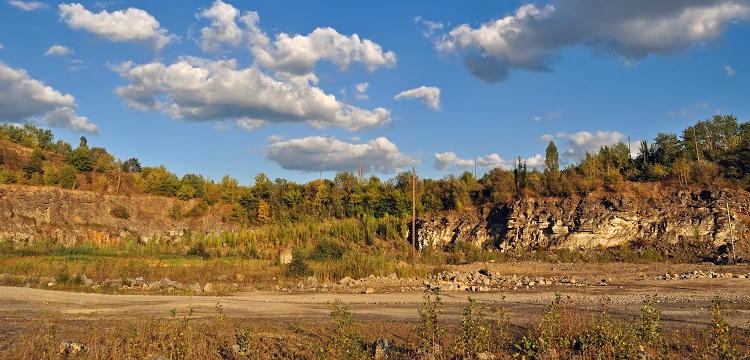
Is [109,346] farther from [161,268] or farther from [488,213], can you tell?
[488,213]

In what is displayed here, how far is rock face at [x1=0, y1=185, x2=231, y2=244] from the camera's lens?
49125mm

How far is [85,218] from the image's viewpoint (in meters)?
53.3

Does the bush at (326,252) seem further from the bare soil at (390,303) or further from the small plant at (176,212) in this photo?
the small plant at (176,212)

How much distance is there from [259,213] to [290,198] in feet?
13.6

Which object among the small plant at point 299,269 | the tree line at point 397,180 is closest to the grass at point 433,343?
the small plant at point 299,269

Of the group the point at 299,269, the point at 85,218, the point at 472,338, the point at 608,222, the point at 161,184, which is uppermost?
the point at 161,184

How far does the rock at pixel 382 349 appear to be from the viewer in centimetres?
812

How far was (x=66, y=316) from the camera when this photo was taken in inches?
573

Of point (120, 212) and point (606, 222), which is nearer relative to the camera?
point (606, 222)

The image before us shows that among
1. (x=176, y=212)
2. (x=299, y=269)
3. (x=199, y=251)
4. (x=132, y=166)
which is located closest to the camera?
(x=299, y=269)

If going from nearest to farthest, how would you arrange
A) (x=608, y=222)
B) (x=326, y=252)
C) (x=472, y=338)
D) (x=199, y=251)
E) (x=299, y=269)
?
(x=472, y=338), (x=299, y=269), (x=326, y=252), (x=608, y=222), (x=199, y=251)

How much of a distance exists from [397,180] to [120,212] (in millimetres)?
33089

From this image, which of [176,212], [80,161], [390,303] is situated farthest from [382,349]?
[80,161]

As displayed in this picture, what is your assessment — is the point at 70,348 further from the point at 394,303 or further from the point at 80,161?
the point at 80,161
